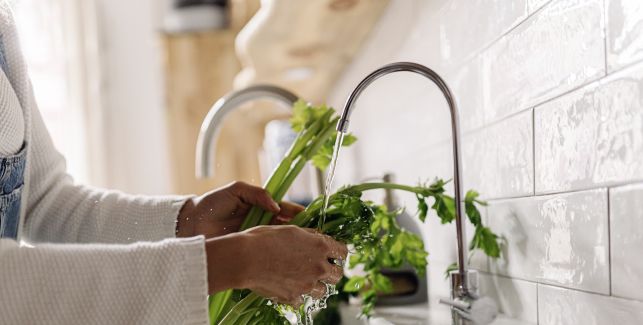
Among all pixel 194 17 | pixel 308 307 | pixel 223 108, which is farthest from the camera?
pixel 194 17

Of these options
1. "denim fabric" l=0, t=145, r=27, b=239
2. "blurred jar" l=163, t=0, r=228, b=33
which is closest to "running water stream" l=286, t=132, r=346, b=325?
"denim fabric" l=0, t=145, r=27, b=239

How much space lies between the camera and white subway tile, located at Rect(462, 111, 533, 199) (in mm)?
977

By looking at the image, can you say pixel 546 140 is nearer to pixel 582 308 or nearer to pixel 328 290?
pixel 582 308

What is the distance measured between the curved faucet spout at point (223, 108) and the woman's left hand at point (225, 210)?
480 millimetres

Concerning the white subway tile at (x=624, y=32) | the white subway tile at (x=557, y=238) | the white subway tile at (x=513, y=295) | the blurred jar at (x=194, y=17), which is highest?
the blurred jar at (x=194, y=17)

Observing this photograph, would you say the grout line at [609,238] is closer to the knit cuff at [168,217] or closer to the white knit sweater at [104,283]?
the white knit sweater at [104,283]

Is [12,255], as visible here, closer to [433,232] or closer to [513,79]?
[513,79]

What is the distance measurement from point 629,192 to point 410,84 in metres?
0.79

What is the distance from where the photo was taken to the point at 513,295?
1048 mm

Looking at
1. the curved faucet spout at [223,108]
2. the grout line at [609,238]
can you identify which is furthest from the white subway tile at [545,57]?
the curved faucet spout at [223,108]

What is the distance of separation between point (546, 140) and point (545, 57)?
90mm

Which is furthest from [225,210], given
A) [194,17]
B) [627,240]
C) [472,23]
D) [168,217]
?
[194,17]

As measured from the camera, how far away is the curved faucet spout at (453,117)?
930 millimetres

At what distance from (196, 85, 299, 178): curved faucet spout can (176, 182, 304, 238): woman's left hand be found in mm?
480
